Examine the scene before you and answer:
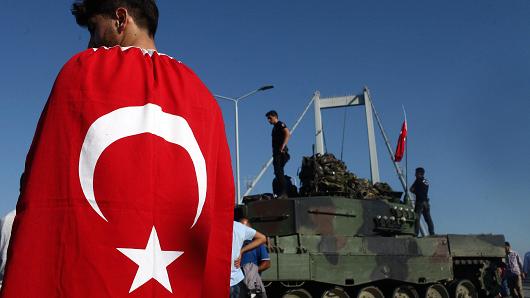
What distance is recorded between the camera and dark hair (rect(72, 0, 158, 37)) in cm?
190

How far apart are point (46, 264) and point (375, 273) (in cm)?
1058

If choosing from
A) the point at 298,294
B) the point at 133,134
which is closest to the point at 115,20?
the point at 133,134

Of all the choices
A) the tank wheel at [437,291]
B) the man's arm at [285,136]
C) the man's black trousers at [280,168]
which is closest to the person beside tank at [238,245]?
the man's arm at [285,136]

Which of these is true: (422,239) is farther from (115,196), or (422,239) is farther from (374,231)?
(115,196)

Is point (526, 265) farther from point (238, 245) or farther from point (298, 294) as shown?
point (238, 245)

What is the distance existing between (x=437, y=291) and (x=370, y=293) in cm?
222

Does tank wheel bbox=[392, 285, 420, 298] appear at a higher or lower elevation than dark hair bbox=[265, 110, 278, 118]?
lower

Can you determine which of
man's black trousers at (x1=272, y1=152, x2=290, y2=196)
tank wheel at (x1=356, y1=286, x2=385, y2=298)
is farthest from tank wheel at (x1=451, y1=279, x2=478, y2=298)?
man's black trousers at (x1=272, y1=152, x2=290, y2=196)

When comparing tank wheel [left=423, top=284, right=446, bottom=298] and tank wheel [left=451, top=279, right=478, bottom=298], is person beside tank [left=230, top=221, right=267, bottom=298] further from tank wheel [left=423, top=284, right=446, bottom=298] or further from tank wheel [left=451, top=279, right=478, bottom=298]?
tank wheel [left=451, top=279, right=478, bottom=298]

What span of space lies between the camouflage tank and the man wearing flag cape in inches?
326

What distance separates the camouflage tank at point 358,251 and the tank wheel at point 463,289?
0.07ft

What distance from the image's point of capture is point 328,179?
489 inches

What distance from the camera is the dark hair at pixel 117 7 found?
190 centimetres

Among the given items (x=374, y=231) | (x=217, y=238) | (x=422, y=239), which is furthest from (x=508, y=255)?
(x=217, y=238)
